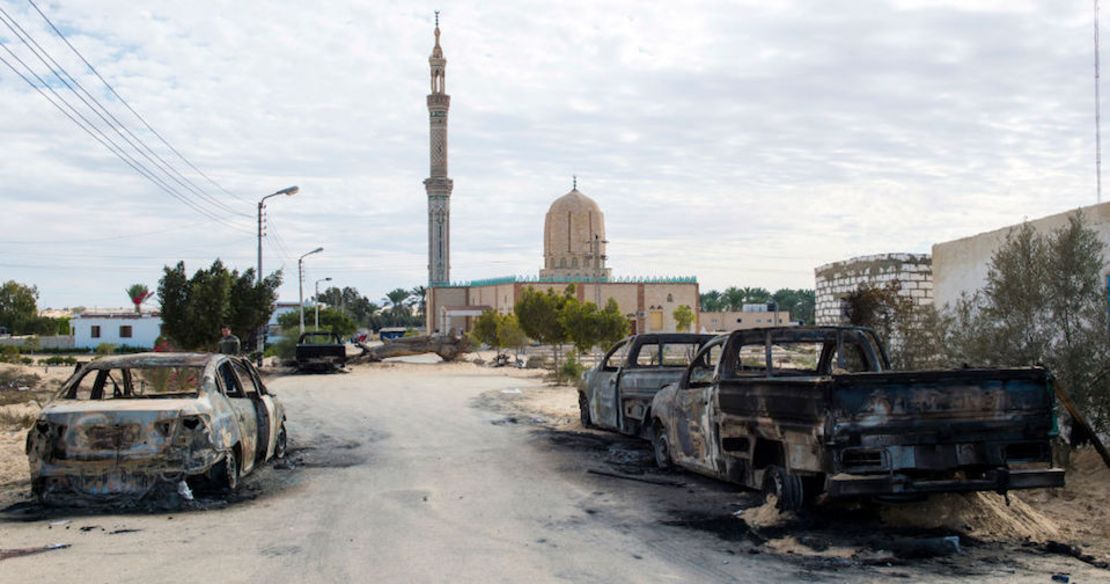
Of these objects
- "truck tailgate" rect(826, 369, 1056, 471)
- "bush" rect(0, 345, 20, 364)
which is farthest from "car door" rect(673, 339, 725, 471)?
"bush" rect(0, 345, 20, 364)

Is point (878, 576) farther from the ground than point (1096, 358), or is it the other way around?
point (1096, 358)

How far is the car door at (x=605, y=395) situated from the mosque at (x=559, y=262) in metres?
72.3

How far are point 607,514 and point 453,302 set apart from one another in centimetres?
9097

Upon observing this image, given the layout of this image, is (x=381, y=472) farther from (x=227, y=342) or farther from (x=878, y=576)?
(x=227, y=342)

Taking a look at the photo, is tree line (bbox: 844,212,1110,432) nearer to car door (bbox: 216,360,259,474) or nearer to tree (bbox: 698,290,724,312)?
car door (bbox: 216,360,259,474)

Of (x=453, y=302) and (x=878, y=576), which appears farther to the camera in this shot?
(x=453, y=302)

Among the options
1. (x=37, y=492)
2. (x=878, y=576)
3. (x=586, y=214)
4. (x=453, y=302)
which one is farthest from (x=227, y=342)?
(x=453, y=302)

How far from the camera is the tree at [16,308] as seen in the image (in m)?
89.9

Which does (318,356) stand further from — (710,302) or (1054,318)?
(710,302)

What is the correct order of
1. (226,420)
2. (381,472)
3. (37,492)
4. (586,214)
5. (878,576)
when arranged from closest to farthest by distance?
(878,576), (37,492), (226,420), (381,472), (586,214)

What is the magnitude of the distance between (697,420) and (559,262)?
82.6 m

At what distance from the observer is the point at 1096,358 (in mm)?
10508

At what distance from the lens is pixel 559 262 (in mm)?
92812

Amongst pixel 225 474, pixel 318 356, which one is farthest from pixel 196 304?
pixel 225 474
